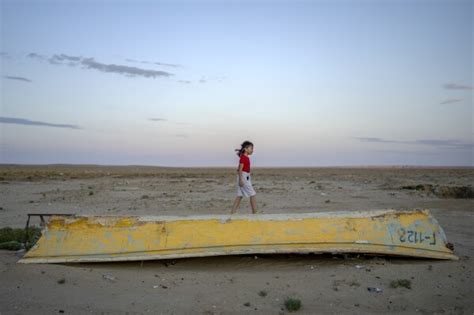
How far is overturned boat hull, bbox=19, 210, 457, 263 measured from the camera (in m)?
5.58

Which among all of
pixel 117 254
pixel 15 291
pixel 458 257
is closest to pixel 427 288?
pixel 458 257

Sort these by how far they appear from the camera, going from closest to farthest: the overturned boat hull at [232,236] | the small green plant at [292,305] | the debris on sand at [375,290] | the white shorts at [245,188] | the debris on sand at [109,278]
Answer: the small green plant at [292,305]
the debris on sand at [375,290]
the debris on sand at [109,278]
the overturned boat hull at [232,236]
the white shorts at [245,188]

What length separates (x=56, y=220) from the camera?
5.88 m

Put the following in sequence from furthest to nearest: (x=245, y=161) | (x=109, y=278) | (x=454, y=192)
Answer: (x=454, y=192) → (x=245, y=161) → (x=109, y=278)

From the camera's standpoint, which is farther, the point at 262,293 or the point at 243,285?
the point at 243,285

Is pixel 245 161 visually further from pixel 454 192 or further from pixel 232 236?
Result: pixel 454 192

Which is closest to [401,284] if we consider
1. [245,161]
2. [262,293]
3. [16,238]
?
[262,293]

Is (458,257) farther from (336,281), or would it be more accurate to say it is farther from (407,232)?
(336,281)

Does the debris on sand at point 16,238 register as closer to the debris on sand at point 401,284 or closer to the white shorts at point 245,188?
the white shorts at point 245,188

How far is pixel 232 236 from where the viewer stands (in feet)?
18.7

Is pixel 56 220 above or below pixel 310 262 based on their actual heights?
above

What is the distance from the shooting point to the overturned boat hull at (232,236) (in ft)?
18.3

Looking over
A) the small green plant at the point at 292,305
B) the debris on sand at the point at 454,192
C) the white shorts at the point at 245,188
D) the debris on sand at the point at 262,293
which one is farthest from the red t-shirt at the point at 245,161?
the debris on sand at the point at 454,192

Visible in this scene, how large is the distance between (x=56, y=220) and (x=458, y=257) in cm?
589
